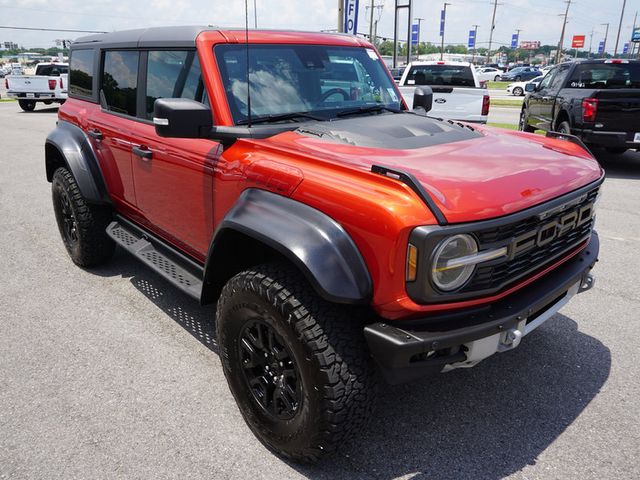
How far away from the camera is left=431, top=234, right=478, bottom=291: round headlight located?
198cm

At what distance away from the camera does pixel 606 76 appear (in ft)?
30.0

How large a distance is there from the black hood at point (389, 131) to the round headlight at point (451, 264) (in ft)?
2.68

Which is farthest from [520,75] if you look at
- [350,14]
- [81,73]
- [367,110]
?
[367,110]

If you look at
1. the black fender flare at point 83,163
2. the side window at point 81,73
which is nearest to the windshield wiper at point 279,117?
the black fender flare at point 83,163

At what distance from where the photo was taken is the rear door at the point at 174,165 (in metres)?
2.98

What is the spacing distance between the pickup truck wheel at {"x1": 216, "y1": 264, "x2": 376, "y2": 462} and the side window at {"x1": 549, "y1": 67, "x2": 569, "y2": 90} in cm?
935

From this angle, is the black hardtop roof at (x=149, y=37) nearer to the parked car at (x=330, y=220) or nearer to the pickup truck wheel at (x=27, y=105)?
the parked car at (x=330, y=220)

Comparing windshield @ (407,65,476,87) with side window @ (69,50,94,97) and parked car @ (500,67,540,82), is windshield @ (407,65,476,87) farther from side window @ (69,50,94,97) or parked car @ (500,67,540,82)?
parked car @ (500,67,540,82)

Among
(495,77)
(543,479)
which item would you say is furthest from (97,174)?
(495,77)

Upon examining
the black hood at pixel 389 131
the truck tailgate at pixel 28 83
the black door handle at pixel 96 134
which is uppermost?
the black hood at pixel 389 131

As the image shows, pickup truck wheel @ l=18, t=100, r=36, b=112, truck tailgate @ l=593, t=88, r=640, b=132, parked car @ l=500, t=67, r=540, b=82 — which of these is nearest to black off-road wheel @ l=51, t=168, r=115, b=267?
truck tailgate @ l=593, t=88, r=640, b=132

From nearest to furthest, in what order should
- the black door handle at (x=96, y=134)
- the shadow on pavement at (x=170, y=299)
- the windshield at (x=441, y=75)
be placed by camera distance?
the shadow on pavement at (x=170, y=299)
the black door handle at (x=96, y=134)
the windshield at (x=441, y=75)

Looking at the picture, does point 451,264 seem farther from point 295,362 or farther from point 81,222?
point 81,222

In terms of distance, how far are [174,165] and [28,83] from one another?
2097cm
